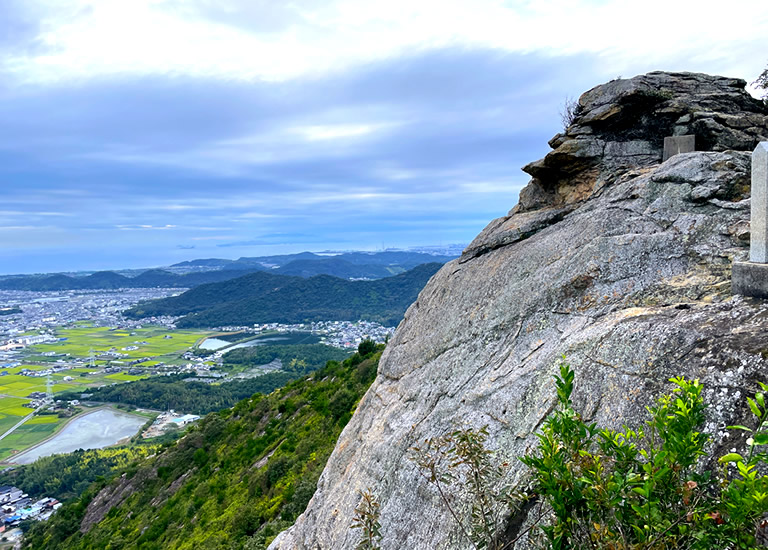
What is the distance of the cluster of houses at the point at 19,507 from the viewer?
52.3 metres

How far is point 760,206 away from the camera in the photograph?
5.78 metres

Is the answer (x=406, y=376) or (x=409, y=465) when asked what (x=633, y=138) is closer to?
(x=406, y=376)

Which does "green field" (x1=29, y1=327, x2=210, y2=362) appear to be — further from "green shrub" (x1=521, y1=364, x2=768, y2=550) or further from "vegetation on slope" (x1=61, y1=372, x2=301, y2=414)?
"green shrub" (x1=521, y1=364, x2=768, y2=550)

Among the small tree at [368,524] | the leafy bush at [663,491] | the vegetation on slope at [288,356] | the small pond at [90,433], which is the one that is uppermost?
the leafy bush at [663,491]

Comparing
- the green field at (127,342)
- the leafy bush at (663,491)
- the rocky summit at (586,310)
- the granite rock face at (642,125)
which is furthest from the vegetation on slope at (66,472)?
the green field at (127,342)

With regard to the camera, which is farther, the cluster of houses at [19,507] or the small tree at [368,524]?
the cluster of houses at [19,507]

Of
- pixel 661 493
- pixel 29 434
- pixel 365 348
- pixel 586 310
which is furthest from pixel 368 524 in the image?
pixel 29 434

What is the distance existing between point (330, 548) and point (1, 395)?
142281mm

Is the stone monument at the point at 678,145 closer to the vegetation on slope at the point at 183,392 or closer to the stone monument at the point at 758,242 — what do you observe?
the stone monument at the point at 758,242

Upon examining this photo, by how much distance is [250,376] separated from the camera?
106 m

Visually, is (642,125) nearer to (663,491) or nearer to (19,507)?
(663,491)

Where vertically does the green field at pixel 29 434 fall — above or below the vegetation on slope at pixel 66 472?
below

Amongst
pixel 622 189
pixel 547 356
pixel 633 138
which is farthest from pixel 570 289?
pixel 633 138

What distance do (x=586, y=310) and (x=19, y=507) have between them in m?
77.4
